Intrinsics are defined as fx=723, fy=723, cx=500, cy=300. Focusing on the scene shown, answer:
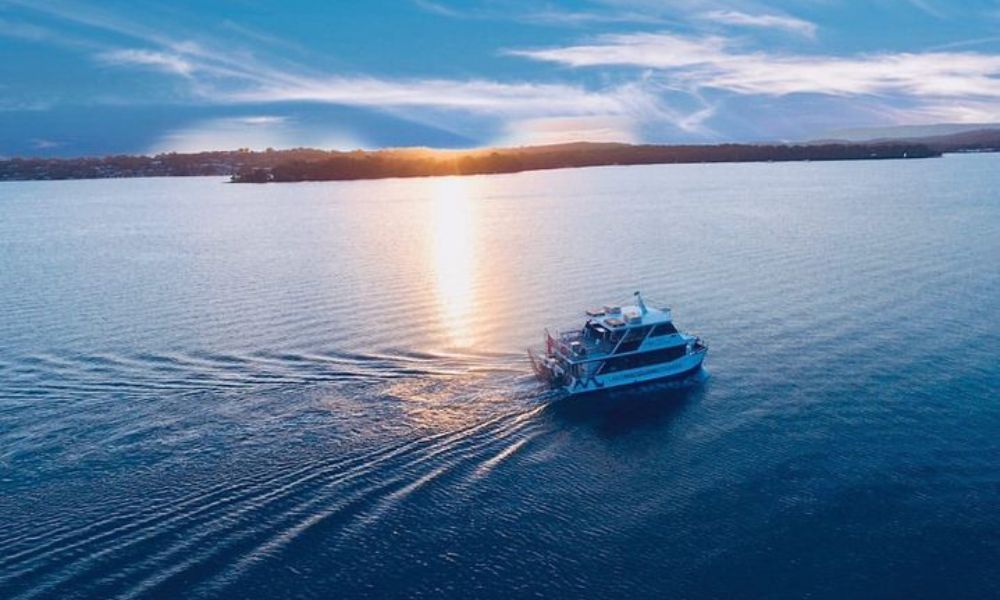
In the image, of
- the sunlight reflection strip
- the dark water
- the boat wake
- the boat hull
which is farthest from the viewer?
the sunlight reflection strip

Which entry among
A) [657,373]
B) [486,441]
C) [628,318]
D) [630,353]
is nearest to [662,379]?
[657,373]

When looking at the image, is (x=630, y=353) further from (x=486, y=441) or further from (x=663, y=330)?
(x=486, y=441)

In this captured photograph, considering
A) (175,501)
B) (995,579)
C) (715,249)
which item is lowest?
(995,579)

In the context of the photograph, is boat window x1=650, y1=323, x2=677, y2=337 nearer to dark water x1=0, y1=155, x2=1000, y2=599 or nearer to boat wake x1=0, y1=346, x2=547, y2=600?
dark water x1=0, y1=155, x2=1000, y2=599

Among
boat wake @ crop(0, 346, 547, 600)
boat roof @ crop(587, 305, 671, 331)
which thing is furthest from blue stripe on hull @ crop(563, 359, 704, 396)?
boat wake @ crop(0, 346, 547, 600)

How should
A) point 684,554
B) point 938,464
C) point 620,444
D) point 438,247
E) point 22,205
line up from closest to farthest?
1. point 684,554
2. point 938,464
3. point 620,444
4. point 438,247
5. point 22,205

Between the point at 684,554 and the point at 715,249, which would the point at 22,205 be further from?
the point at 684,554

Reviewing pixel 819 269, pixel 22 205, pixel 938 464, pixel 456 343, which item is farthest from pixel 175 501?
pixel 22 205
